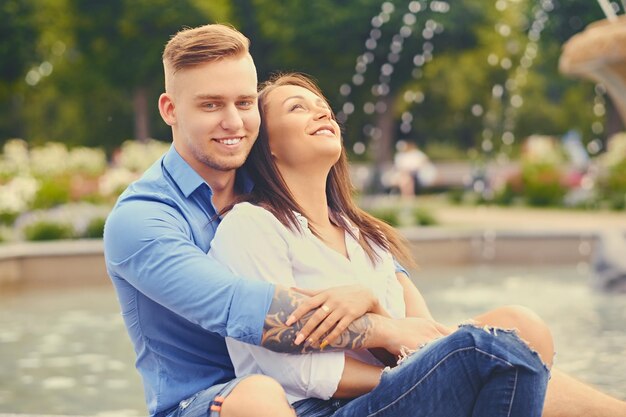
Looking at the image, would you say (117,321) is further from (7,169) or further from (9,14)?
(9,14)

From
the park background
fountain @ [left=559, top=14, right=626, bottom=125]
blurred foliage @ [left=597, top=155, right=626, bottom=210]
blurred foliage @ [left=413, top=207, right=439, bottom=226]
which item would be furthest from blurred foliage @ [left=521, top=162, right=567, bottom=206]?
fountain @ [left=559, top=14, right=626, bottom=125]

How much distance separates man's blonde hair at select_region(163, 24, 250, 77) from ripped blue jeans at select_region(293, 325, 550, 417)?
39.2 inches

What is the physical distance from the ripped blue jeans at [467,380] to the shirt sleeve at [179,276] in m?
0.38

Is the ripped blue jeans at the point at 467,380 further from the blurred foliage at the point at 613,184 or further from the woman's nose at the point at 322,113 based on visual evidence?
the blurred foliage at the point at 613,184

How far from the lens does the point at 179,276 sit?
8.55ft

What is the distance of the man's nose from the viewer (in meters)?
2.88

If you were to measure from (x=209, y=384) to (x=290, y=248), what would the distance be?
0.43 meters

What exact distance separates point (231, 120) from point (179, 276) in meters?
0.52

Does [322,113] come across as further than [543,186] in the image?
No

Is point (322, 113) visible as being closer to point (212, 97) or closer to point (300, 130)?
point (300, 130)

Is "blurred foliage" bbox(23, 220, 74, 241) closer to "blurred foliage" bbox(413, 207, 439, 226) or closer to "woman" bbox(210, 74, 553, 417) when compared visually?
"blurred foliage" bbox(413, 207, 439, 226)

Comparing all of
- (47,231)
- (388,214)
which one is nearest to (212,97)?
(47,231)

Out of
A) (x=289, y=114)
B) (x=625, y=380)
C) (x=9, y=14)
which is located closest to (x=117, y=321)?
(x=625, y=380)

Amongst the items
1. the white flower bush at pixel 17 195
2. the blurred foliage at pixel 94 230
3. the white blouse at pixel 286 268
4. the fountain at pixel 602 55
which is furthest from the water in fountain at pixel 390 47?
the white blouse at pixel 286 268
